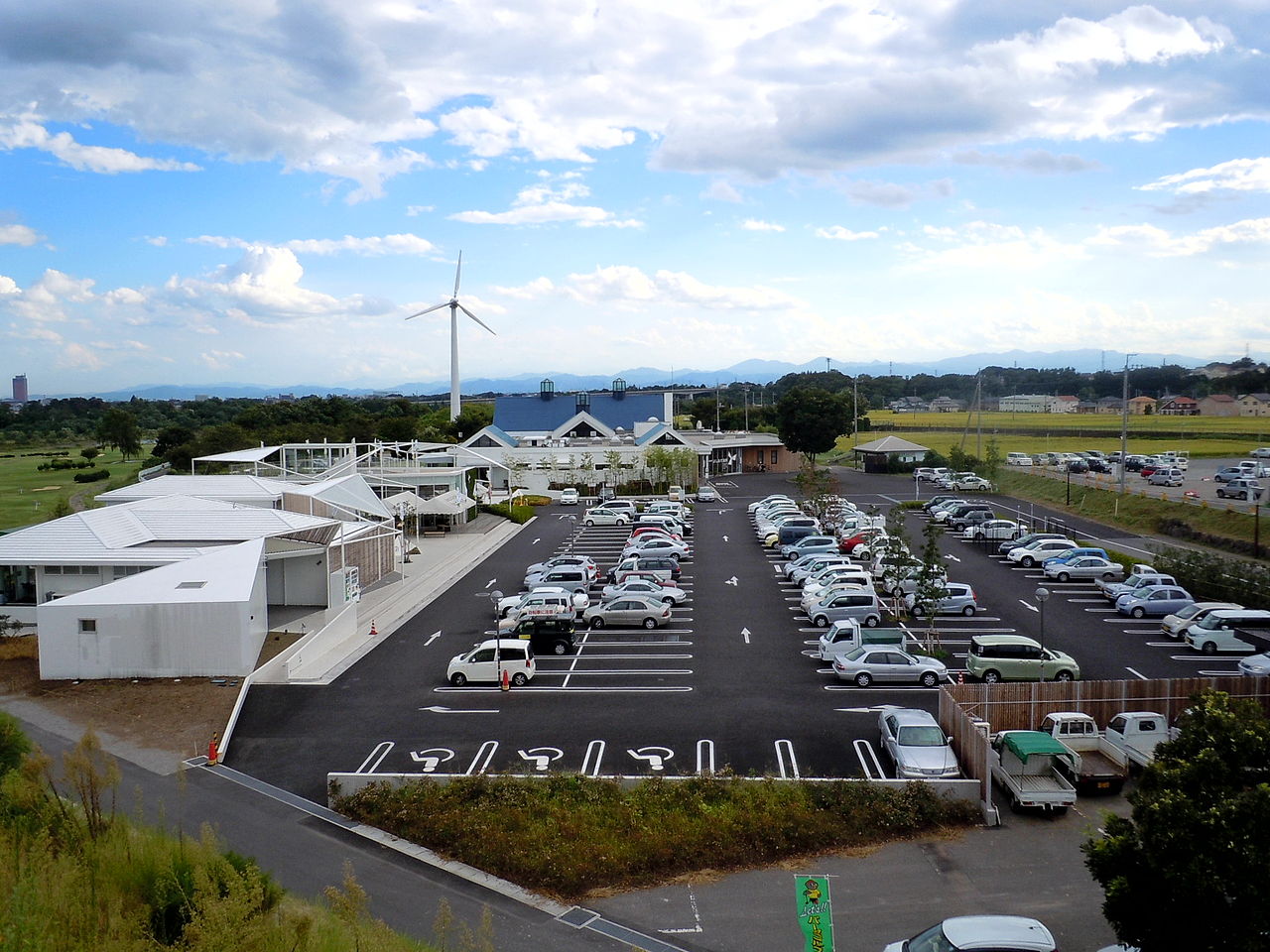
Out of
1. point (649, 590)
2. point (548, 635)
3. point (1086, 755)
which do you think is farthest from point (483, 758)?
point (649, 590)

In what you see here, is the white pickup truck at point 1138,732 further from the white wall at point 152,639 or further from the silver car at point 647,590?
the white wall at point 152,639

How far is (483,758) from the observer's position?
1491cm

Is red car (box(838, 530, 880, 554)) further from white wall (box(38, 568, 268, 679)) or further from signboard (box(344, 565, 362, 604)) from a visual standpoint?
white wall (box(38, 568, 268, 679))

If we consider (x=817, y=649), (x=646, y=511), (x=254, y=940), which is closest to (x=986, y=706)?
(x=817, y=649)

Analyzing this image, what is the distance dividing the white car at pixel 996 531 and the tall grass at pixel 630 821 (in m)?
24.6

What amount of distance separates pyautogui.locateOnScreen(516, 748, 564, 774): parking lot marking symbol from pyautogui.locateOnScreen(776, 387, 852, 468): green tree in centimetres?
4555

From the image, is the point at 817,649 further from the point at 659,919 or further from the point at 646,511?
the point at 646,511

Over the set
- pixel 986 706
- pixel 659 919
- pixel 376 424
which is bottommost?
pixel 659 919

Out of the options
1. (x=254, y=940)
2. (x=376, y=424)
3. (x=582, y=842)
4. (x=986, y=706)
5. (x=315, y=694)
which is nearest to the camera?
(x=254, y=940)

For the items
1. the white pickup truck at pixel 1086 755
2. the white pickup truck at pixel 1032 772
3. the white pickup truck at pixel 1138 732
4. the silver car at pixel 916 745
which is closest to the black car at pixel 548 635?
the silver car at pixel 916 745

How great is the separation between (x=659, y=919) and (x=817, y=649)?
11.1 m

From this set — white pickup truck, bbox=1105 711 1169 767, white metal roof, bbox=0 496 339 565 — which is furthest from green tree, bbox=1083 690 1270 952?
white metal roof, bbox=0 496 339 565

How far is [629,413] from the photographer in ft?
248

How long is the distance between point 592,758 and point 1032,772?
6.81 meters
